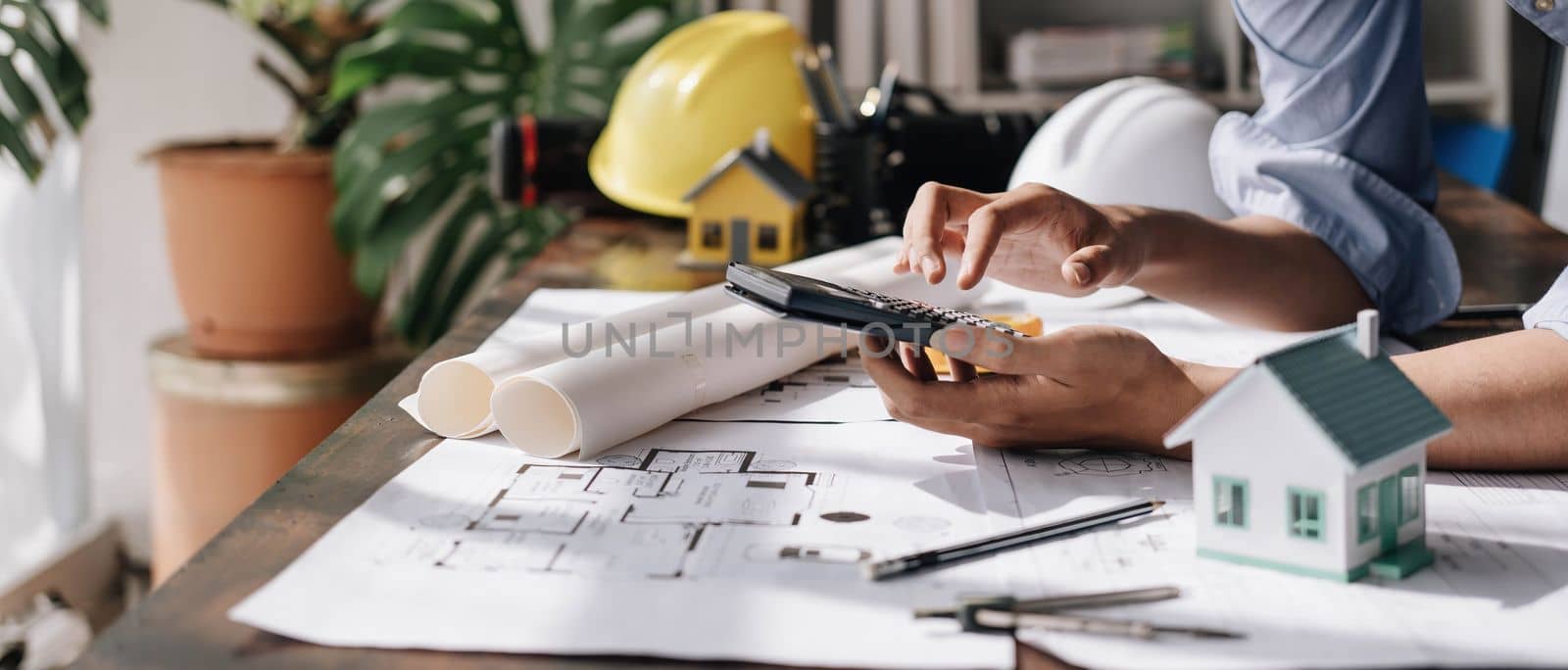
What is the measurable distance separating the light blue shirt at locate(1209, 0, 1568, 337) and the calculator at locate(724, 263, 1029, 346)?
0.46 m

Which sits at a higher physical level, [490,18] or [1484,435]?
[490,18]

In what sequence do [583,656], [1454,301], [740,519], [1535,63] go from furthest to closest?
[1535,63]
[1454,301]
[740,519]
[583,656]

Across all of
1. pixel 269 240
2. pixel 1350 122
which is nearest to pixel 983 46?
pixel 269 240

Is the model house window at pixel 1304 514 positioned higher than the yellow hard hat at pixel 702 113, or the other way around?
the yellow hard hat at pixel 702 113

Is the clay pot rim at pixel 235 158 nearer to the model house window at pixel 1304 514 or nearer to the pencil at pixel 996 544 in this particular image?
the pencil at pixel 996 544

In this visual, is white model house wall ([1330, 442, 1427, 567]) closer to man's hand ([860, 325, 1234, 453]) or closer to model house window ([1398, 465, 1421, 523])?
model house window ([1398, 465, 1421, 523])

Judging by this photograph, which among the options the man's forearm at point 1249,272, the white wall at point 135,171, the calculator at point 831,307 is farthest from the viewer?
the white wall at point 135,171

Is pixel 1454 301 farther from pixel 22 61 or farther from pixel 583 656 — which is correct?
pixel 22 61

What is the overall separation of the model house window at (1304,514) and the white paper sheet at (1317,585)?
21 millimetres

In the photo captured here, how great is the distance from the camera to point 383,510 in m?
0.65

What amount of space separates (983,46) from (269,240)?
54.5 inches

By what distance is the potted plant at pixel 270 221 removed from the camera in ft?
6.11

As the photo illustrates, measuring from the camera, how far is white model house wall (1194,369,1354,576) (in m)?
0.54
